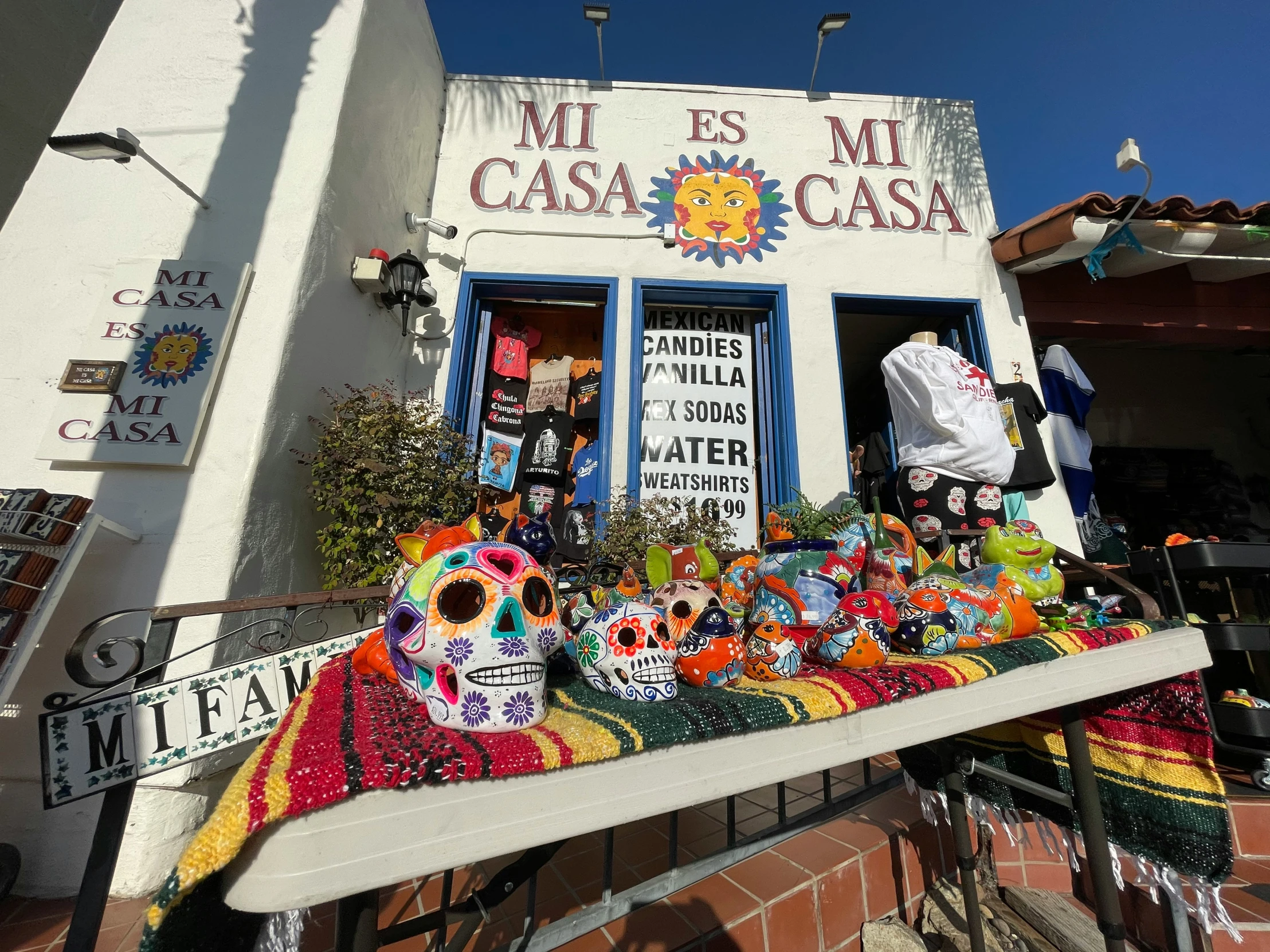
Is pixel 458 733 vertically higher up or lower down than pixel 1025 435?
lower down

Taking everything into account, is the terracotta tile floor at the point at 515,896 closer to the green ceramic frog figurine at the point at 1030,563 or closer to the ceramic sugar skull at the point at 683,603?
the ceramic sugar skull at the point at 683,603

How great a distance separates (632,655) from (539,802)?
0.40m

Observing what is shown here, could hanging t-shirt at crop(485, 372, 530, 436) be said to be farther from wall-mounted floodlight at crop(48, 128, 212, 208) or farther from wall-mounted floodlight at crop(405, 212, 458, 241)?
wall-mounted floodlight at crop(48, 128, 212, 208)

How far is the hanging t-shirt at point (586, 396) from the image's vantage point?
14.1 feet

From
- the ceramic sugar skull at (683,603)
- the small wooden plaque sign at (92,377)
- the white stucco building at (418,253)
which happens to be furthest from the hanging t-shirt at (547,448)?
the ceramic sugar skull at (683,603)

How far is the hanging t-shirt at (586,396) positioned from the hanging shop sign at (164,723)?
10.1 feet

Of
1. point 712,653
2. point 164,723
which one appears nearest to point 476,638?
point 712,653

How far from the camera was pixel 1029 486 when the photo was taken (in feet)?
11.5

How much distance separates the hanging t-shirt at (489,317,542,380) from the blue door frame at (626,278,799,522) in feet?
3.38

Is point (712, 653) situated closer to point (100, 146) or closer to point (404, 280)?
point (404, 280)

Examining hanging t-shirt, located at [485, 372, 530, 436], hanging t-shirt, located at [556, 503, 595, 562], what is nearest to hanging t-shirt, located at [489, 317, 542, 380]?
hanging t-shirt, located at [485, 372, 530, 436]

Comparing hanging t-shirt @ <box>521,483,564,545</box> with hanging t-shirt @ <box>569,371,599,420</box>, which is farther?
hanging t-shirt @ <box>569,371,599,420</box>

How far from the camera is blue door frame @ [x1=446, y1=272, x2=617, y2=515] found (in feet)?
12.6

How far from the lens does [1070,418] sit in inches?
154
